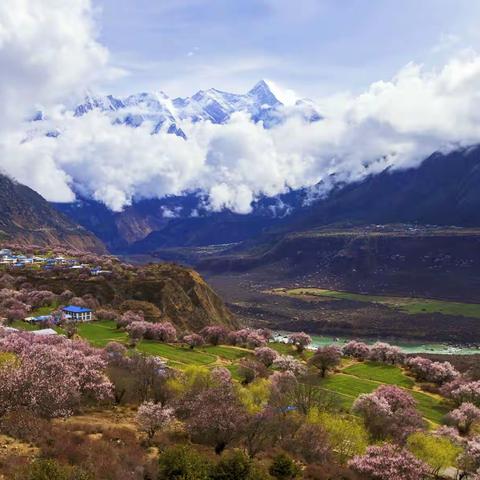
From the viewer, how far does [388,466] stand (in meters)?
35.8

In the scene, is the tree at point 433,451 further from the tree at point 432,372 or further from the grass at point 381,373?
the tree at point 432,372

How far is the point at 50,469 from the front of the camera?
25828 millimetres

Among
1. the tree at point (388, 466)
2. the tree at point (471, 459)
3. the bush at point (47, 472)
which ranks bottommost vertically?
the tree at point (471, 459)

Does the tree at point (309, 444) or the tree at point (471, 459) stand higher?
the tree at point (309, 444)

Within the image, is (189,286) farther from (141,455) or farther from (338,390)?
(141,455)

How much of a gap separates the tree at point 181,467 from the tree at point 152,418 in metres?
10.1

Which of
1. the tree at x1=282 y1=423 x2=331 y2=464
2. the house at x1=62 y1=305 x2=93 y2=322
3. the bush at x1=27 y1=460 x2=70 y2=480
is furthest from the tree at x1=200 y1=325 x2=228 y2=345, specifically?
the bush at x1=27 y1=460 x2=70 y2=480

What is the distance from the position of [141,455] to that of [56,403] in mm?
8680

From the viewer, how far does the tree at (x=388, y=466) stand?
3528 cm

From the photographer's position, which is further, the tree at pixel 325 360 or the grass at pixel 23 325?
the tree at pixel 325 360

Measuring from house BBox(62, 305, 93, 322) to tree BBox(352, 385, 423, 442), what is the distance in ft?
201

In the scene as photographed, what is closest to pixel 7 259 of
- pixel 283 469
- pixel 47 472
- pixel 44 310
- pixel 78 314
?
pixel 44 310

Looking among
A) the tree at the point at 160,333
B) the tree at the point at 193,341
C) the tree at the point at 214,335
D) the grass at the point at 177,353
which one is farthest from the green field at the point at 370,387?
the tree at the point at 160,333

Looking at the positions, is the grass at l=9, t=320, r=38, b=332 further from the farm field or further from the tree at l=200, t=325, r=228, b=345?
the tree at l=200, t=325, r=228, b=345
